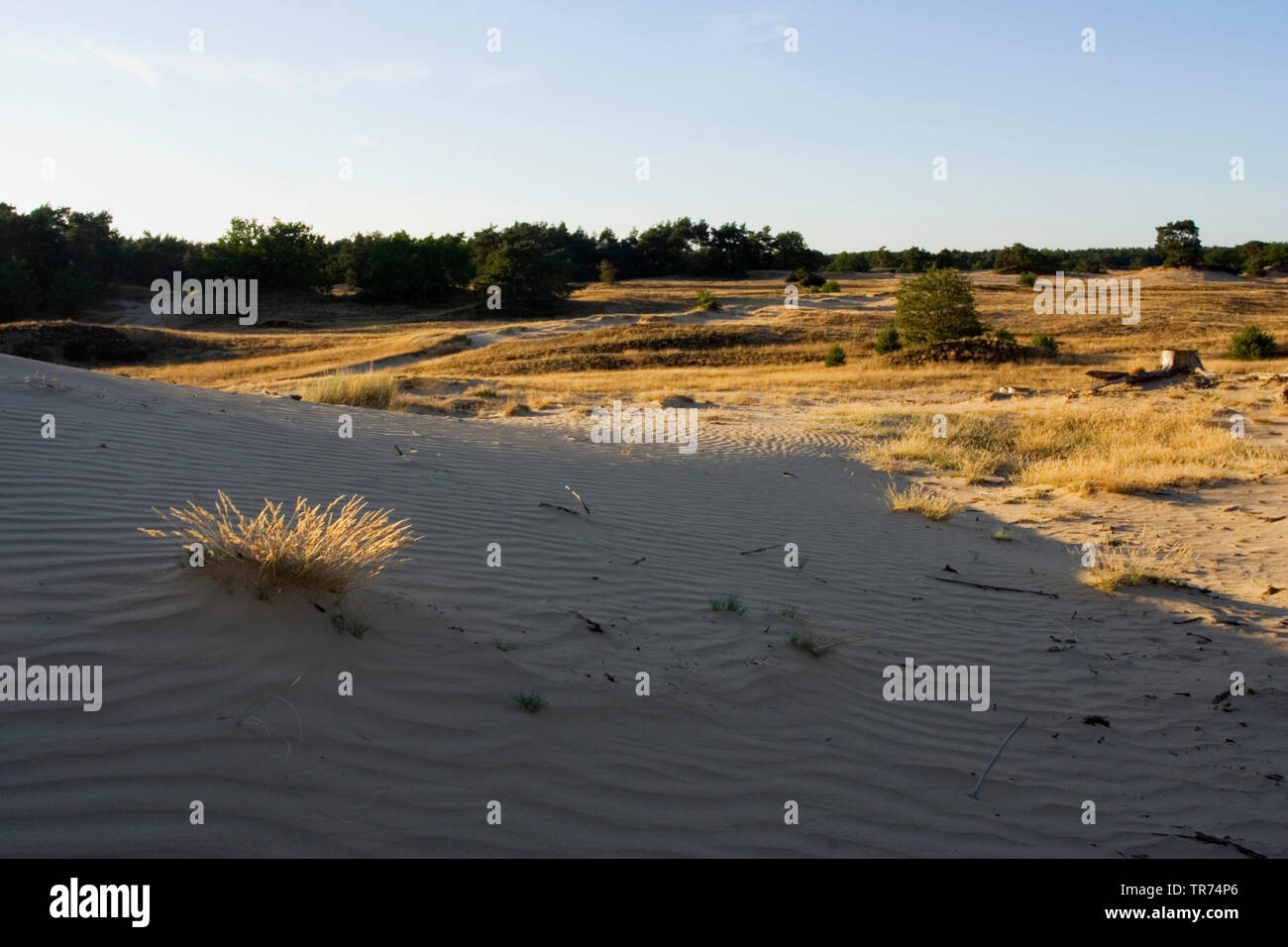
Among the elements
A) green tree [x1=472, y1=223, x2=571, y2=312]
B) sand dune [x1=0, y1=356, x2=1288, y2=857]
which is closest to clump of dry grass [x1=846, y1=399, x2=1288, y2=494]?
sand dune [x1=0, y1=356, x2=1288, y2=857]

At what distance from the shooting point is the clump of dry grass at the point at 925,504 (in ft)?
28.5

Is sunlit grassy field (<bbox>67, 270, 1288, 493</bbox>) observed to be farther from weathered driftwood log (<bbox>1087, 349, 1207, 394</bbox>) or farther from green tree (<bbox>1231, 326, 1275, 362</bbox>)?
weathered driftwood log (<bbox>1087, 349, 1207, 394</bbox>)

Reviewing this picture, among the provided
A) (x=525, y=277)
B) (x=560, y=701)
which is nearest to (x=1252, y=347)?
(x=560, y=701)

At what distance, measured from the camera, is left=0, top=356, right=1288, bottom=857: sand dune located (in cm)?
289

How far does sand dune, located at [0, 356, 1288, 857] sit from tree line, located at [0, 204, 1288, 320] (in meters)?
39.5

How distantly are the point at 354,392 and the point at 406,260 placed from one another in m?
38.4

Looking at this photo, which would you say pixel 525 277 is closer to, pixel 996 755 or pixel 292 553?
pixel 292 553

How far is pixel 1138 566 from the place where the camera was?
6781 mm

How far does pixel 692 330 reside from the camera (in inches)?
1248

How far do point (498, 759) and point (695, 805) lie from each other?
2.41 feet

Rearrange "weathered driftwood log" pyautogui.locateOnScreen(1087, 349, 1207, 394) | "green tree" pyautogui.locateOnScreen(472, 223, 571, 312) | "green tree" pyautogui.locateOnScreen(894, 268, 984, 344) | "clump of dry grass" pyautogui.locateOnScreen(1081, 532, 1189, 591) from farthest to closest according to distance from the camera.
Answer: "green tree" pyautogui.locateOnScreen(472, 223, 571, 312) < "green tree" pyautogui.locateOnScreen(894, 268, 984, 344) < "weathered driftwood log" pyautogui.locateOnScreen(1087, 349, 1207, 394) < "clump of dry grass" pyautogui.locateOnScreen(1081, 532, 1189, 591)

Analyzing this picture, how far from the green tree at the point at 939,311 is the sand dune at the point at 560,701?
2135 centimetres

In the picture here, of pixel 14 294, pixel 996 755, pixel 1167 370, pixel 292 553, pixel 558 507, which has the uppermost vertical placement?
pixel 14 294
